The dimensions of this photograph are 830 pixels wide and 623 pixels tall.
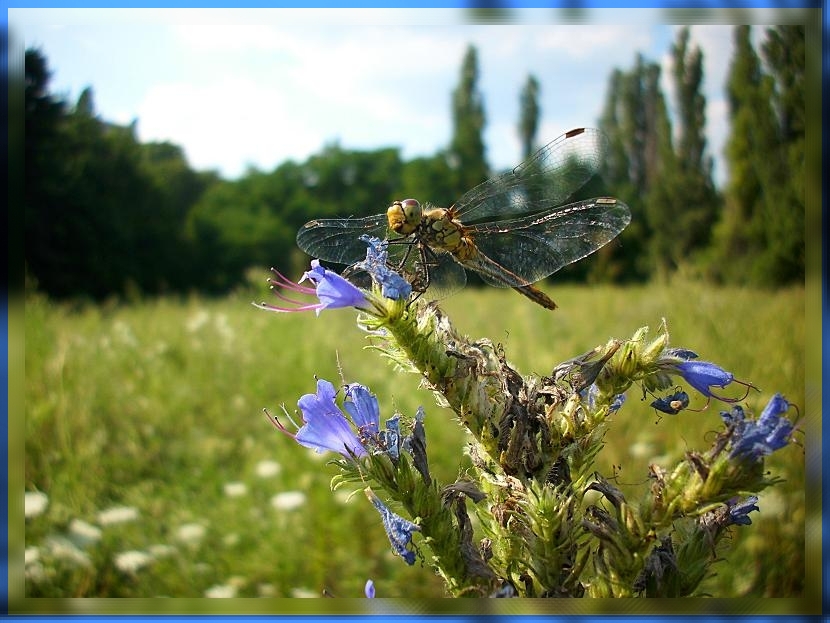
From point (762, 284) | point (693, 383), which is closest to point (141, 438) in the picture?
point (693, 383)

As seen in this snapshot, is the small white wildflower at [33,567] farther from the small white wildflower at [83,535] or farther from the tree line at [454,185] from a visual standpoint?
the tree line at [454,185]

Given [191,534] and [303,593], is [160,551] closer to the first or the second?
[191,534]

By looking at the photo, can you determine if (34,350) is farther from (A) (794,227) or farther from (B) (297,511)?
(A) (794,227)

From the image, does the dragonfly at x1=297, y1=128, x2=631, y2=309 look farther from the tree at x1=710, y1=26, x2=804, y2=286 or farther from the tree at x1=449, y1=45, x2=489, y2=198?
the tree at x1=449, y1=45, x2=489, y2=198

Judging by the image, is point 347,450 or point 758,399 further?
point 758,399

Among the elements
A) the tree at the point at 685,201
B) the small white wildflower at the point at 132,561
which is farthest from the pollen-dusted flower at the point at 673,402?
the tree at the point at 685,201

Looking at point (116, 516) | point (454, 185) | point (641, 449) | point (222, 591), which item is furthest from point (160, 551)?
point (454, 185)
